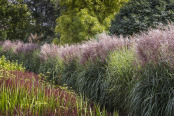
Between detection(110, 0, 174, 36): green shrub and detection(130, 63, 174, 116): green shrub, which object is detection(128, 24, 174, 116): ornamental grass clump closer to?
detection(130, 63, 174, 116): green shrub

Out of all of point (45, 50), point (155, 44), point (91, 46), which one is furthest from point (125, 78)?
point (45, 50)

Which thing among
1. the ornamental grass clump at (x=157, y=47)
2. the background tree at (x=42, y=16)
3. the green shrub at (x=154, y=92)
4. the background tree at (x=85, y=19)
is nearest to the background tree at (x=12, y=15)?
the background tree at (x=42, y=16)

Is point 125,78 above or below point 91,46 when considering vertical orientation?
below

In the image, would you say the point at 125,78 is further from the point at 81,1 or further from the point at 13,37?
the point at 13,37

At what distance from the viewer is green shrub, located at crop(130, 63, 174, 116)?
269cm

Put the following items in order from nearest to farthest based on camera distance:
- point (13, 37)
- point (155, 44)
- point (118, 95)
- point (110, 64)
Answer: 1. point (155, 44)
2. point (118, 95)
3. point (110, 64)
4. point (13, 37)

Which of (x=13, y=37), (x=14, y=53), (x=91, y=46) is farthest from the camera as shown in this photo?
(x=13, y=37)

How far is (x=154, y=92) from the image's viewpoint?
289 cm

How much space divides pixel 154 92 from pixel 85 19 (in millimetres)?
9091

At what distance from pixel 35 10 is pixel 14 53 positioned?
13836mm

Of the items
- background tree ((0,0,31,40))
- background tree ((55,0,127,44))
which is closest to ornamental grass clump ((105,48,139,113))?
→ background tree ((55,0,127,44))

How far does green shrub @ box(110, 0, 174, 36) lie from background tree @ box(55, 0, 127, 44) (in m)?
2.81

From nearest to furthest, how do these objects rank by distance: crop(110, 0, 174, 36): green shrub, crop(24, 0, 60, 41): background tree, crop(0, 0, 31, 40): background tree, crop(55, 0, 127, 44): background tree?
crop(110, 0, 174, 36): green shrub → crop(55, 0, 127, 44): background tree → crop(0, 0, 31, 40): background tree → crop(24, 0, 60, 41): background tree

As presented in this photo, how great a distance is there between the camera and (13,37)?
22000 mm
